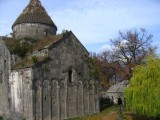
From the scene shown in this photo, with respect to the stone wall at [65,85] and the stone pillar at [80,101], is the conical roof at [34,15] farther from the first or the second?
the stone pillar at [80,101]

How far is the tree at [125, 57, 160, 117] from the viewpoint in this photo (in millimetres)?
24453

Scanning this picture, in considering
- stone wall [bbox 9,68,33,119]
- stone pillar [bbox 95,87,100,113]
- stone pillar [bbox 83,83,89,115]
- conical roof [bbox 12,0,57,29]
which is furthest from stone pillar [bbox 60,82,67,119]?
conical roof [bbox 12,0,57,29]

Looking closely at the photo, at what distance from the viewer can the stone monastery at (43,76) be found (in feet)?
93.3

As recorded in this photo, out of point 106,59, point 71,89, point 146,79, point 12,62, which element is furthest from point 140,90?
point 106,59

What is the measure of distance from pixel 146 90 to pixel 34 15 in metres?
15.9

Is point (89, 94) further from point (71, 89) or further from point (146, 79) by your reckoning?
point (146, 79)

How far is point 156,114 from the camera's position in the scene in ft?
80.0

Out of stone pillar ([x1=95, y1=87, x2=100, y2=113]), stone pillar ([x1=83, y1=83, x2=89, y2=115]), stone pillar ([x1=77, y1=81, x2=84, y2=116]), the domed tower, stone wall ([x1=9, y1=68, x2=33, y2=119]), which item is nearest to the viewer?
stone wall ([x1=9, y1=68, x2=33, y2=119])

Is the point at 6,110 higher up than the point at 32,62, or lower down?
lower down

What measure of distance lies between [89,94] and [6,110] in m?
8.47

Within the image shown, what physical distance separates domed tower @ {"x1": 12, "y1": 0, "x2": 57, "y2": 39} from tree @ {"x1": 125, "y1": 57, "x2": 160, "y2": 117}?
487 inches

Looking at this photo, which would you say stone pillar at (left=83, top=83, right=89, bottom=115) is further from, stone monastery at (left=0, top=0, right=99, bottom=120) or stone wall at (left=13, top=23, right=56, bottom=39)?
stone wall at (left=13, top=23, right=56, bottom=39)

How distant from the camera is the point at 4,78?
32.1m

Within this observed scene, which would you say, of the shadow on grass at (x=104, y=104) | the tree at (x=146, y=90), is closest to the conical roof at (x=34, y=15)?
the shadow on grass at (x=104, y=104)
